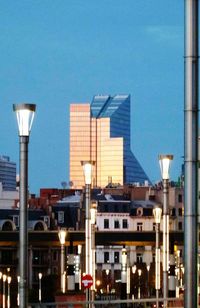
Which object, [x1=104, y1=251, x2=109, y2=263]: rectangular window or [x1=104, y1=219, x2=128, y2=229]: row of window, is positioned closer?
[x1=104, y1=251, x2=109, y2=263]: rectangular window

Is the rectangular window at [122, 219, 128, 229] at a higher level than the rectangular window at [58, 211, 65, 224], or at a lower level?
lower

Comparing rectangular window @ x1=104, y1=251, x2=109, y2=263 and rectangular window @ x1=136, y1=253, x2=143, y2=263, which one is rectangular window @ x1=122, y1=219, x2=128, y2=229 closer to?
rectangular window @ x1=104, y1=251, x2=109, y2=263

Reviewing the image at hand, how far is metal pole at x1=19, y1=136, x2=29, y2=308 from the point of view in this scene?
21.8 m

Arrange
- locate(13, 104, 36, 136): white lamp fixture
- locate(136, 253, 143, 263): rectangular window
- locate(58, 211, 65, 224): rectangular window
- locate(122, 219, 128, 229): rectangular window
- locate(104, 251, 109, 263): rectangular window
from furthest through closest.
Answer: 1. locate(122, 219, 128, 229): rectangular window
2. locate(104, 251, 109, 263): rectangular window
3. locate(58, 211, 65, 224): rectangular window
4. locate(136, 253, 143, 263): rectangular window
5. locate(13, 104, 36, 136): white lamp fixture

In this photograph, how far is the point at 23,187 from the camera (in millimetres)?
22125

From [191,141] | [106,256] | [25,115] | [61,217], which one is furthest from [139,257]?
[191,141]

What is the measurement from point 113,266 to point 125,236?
74.2m

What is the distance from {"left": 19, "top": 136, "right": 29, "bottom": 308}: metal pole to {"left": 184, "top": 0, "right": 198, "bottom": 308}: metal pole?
428 cm

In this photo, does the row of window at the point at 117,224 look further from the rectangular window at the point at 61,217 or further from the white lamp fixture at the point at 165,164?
the white lamp fixture at the point at 165,164

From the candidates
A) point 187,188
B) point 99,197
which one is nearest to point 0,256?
point 99,197

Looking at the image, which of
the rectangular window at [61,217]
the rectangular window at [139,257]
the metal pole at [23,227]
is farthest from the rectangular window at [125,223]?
the metal pole at [23,227]

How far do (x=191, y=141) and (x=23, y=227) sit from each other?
462 cm

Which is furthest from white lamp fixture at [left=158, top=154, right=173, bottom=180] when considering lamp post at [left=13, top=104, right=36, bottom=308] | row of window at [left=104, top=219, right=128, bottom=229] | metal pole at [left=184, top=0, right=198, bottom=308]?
row of window at [left=104, top=219, right=128, bottom=229]

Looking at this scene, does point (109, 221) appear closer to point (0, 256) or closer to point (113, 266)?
point (113, 266)
